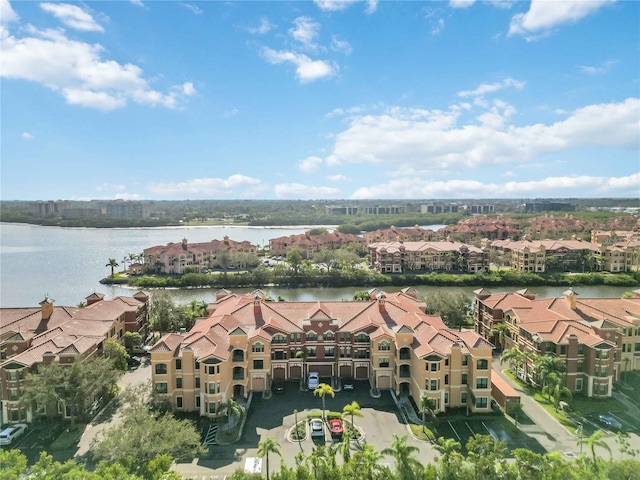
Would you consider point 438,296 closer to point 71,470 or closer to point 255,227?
→ point 71,470

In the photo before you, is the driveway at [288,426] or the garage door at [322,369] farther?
the garage door at [322,369]

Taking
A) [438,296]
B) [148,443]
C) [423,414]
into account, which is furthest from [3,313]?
[438,296]

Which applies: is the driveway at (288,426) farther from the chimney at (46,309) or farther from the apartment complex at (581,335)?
the chimney at (46,309)

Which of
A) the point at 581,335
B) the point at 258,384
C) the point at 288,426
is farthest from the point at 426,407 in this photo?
the point at 581,335

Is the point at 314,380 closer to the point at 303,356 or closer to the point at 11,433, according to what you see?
the point at 303,356

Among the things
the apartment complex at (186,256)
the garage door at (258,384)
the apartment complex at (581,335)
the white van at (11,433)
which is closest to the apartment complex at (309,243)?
the apartment complex at (186,256)

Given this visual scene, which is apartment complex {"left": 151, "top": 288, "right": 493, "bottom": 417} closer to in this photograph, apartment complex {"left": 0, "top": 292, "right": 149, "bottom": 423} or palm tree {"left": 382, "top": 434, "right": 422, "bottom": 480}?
apartment complex {"left": 0, "top": 292, "right": 149, "bottom": 423}

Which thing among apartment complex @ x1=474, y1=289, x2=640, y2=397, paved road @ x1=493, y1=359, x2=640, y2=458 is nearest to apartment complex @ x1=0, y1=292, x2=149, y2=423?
paved road @ x1=493, y1=359, x2=640, y2=458
